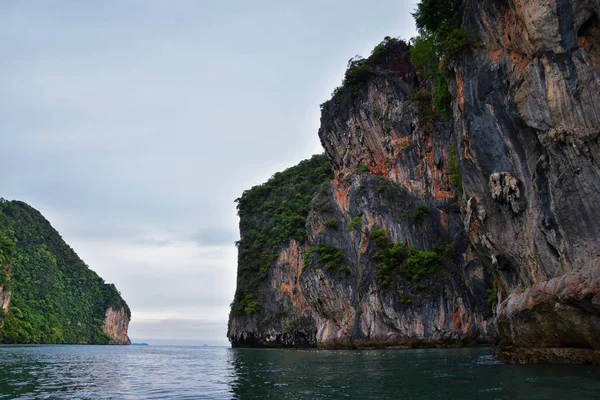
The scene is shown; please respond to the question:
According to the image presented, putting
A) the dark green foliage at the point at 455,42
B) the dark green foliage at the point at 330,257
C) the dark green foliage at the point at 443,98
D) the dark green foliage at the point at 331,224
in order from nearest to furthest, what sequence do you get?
the dark green foliage at the point at 455,42 < the dark green foliage at the point at 443,98 < the dark green foliage at the point at 330,257 < the dark green foliage at the point at 331,224

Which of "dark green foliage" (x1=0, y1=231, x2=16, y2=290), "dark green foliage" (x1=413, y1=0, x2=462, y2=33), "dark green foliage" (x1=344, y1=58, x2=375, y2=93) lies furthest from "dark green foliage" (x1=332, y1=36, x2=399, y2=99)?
"dark green foliage" (x1=0, y1=231, x2=16, y2=290)

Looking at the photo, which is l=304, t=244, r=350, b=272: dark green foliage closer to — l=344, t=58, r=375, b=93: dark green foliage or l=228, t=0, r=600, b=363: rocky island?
l=228, t=0, r=600, b=363: rocky island

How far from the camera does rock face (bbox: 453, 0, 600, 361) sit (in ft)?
53.6

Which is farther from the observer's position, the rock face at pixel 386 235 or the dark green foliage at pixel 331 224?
the dark green foliage at pixel 331 224

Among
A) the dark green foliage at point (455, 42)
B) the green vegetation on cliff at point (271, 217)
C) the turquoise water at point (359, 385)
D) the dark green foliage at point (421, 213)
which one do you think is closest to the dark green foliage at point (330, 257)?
the dark green foliage at point (421, 213)

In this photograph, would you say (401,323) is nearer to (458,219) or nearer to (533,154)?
(458,219)

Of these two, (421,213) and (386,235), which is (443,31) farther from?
Answer: (386,235)

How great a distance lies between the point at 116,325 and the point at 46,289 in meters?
35.3

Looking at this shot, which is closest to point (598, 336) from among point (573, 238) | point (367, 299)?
point (573, 238)

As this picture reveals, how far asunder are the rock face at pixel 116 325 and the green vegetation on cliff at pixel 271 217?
2847 inches

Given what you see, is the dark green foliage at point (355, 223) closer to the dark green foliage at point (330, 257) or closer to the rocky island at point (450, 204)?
the rocky island at point (450, 204)

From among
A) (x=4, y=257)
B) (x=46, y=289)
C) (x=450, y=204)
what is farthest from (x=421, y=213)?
(x=46, y=289)

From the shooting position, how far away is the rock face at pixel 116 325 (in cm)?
12900

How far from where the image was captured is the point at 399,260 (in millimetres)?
42000
